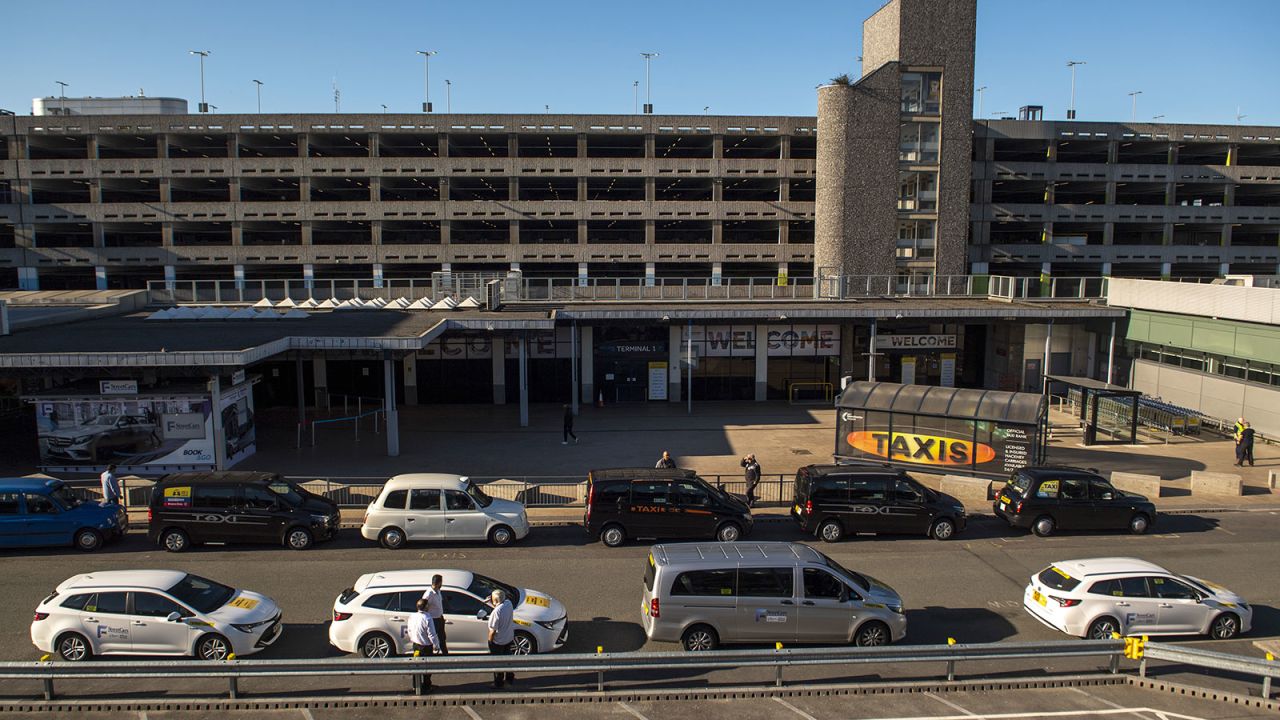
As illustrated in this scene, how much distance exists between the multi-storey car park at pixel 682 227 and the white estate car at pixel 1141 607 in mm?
19820

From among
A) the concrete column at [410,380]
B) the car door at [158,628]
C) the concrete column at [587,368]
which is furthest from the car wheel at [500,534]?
the concrete column at [410,380]

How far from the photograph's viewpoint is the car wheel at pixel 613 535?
18.0m

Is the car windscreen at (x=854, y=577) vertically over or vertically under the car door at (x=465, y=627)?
over

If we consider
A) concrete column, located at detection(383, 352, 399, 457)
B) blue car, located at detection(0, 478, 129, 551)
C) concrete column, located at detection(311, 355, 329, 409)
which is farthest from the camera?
concrete column, located at detection(311, 355, 329, 409)

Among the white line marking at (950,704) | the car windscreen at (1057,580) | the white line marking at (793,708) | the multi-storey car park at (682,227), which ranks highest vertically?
the multi-storey car park at (682,227)

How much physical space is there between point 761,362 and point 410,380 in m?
15.5

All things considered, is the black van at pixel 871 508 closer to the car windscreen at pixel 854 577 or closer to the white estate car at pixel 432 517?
the car windscreen at pixel 854 577

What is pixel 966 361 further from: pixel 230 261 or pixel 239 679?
pixel 230 261

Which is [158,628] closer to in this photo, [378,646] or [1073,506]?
[378,646]

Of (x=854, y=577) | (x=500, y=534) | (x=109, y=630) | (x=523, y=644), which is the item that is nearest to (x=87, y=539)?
(x=109, y=630)

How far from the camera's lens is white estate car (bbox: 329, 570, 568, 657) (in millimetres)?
11703

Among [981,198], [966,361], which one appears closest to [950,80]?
[981,198]

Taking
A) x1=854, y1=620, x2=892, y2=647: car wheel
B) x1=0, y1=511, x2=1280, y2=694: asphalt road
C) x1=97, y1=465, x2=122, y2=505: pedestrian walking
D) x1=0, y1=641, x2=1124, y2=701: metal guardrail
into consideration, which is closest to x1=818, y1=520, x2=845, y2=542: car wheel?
x1=0, y1=511, x2=1280, y2=694: asphalt road

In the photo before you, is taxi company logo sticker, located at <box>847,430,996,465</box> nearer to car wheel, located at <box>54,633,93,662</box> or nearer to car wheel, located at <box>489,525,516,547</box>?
car wheel, located at <box>489,525,516,547</box>
